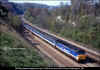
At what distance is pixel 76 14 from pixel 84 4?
0.33 metres

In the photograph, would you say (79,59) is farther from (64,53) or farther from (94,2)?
(94,2)

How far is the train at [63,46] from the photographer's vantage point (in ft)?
12.0

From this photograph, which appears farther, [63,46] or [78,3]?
[78,3]

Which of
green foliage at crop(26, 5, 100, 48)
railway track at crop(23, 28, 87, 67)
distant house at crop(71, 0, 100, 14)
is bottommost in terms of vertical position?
railway track at crop(23, 28, 87, 67)

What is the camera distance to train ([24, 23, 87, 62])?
3.64 meters

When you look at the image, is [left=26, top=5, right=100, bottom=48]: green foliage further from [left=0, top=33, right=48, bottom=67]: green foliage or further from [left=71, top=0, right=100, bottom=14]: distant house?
[left=0, top=33, right=48, bottom=67]: green foliage

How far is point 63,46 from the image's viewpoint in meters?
3.77

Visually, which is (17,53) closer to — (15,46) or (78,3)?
(15,46)

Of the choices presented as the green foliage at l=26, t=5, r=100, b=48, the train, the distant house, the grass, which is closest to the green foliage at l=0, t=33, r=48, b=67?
the grass

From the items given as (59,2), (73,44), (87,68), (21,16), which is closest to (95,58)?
(87,68)

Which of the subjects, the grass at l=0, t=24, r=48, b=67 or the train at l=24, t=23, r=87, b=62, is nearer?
the train at l=24, t=23, r=87, b=62

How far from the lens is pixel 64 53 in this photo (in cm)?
375

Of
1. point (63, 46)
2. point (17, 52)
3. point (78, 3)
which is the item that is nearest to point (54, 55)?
point (63, 46)

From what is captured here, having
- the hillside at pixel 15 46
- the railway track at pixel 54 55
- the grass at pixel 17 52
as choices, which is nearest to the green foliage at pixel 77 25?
the railway track at pixel 54 55
